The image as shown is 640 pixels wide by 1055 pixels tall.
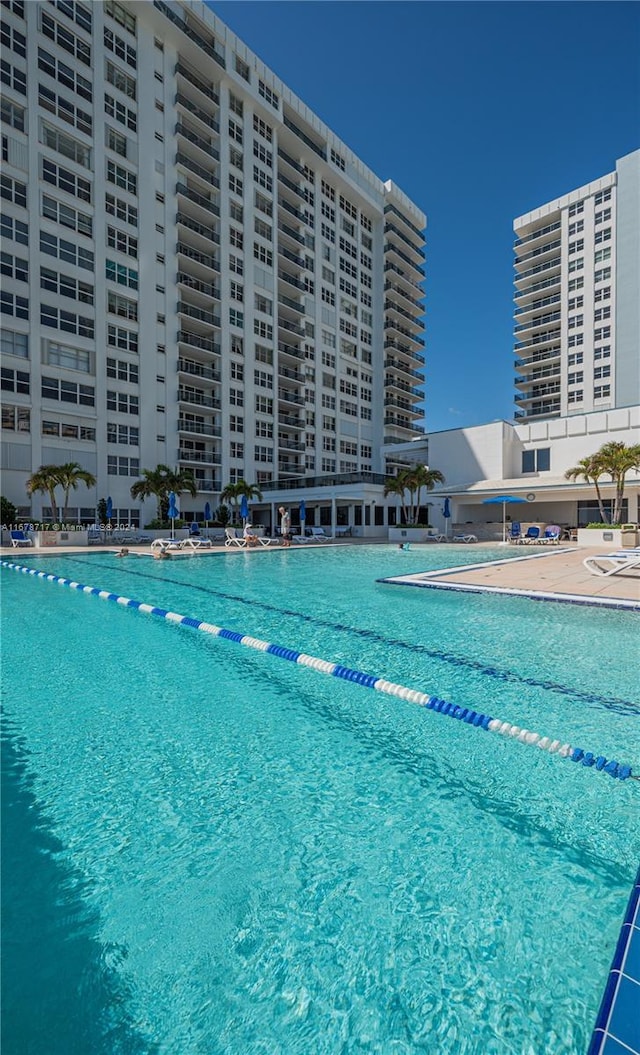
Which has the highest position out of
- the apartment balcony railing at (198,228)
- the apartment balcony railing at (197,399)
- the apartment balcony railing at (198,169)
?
the apartment balcony railing at (198,169)

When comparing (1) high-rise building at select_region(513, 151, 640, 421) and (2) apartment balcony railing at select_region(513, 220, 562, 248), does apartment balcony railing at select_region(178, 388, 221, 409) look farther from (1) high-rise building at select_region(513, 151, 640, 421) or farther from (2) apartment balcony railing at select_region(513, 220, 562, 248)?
(2) apartment balcony railing at select_region(513, 220, 562, 248)

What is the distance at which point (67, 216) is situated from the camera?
31.8 meters

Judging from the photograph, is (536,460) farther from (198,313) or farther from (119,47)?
(119,47)

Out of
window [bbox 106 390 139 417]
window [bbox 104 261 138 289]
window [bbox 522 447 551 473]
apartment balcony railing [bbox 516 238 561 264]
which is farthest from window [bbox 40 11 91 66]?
apartment balcony railing [bbox 516 238 561 264]

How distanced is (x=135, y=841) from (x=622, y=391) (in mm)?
55099

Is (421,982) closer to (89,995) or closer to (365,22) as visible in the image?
(89,995)

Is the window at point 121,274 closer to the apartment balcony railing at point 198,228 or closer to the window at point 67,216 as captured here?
the window at point 67,216

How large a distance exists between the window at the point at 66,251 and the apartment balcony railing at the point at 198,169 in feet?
37.0

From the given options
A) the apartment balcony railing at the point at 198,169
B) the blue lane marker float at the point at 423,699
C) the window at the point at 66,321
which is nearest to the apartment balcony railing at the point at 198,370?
the window at the point at 66,321

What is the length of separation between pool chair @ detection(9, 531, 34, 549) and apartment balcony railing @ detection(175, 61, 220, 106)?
3699 cm

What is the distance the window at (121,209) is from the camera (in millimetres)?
33656

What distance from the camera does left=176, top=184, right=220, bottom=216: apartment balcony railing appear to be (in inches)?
1443

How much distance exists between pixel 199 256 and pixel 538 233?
39.5 meters

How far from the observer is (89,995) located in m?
1.83
